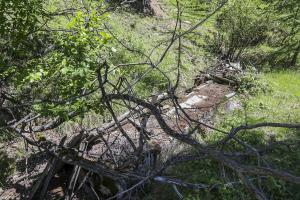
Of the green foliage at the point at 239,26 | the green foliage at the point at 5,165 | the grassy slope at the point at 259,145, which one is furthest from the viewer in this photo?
the green foliage at the point at 239,26

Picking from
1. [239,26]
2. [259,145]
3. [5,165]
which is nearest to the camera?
[259,145]

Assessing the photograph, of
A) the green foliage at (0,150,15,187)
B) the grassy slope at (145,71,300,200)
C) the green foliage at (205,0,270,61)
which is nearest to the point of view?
the grassy slope at (145,71,300,200)

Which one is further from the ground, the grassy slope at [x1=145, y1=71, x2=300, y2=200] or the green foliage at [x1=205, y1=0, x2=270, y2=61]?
the green foliage at [x1=205, y1=0, x2=270, y2=61]

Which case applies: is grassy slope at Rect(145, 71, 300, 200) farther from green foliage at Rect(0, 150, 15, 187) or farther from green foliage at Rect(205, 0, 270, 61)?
green foliage at Rect(205, 0, 270, 61)

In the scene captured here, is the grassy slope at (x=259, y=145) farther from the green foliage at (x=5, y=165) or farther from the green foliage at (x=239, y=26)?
the green foliage at (x=239, y=26)

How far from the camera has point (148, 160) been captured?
16.9 ft

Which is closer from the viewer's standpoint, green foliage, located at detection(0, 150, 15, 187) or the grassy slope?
the grassy slope

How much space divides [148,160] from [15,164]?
2388 mm

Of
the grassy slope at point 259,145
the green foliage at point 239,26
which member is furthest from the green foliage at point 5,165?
the green foliage at point 239,26

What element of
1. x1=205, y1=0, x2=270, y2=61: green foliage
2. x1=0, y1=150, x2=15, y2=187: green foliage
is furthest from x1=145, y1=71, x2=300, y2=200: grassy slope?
x1=205, y1=0, x2=270, y2=61: green foliage

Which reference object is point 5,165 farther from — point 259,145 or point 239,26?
point 239,26

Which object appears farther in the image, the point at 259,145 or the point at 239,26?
the point at 239,26

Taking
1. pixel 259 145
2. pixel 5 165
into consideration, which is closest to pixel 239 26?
pixel 259 145

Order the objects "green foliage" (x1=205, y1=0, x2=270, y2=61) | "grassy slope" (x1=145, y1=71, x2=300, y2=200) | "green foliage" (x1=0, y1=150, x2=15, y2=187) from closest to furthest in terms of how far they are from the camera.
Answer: "grassy slope" (x1=145, y1=71, x2=300, y2=200) < "green foliage" (x1=0, y1=150, x2=15, y2=187) < "green foliage" (x1=205, y1=0, x2=270, y2=61)
